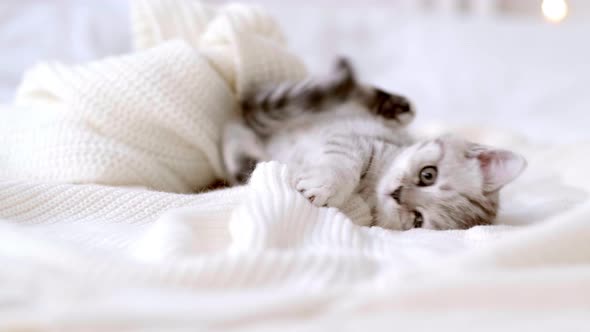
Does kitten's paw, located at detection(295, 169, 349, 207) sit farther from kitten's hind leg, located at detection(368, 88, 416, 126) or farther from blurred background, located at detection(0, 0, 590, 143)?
blurred background, located at detection(0, 0, 590, 143)

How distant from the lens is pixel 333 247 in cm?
79

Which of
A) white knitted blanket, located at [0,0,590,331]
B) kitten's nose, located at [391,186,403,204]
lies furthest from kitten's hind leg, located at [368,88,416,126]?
kitten's nose, located at [391,186,403,204]

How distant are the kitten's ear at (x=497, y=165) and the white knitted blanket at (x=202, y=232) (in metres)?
0.08

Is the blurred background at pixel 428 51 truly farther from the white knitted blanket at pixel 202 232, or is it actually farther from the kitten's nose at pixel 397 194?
the kitten's nose at pixel 397 194

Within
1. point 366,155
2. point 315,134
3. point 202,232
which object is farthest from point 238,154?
point 202,232

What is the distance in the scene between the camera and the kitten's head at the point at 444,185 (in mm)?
1120

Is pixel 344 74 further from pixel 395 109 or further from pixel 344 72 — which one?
pixel 395 109

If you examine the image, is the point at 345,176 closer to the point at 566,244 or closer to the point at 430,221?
the point at 430,221

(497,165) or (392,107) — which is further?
(392,107)

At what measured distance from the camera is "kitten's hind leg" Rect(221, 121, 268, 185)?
1.36 meters

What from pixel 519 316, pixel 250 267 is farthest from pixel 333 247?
pixel 519 316

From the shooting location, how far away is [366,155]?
1.23 meters

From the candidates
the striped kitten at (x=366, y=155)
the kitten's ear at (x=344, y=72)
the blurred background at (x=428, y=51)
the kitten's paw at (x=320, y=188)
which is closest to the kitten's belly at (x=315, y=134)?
the striped kitten at (x=366, y=155)

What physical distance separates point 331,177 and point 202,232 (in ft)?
0.94
